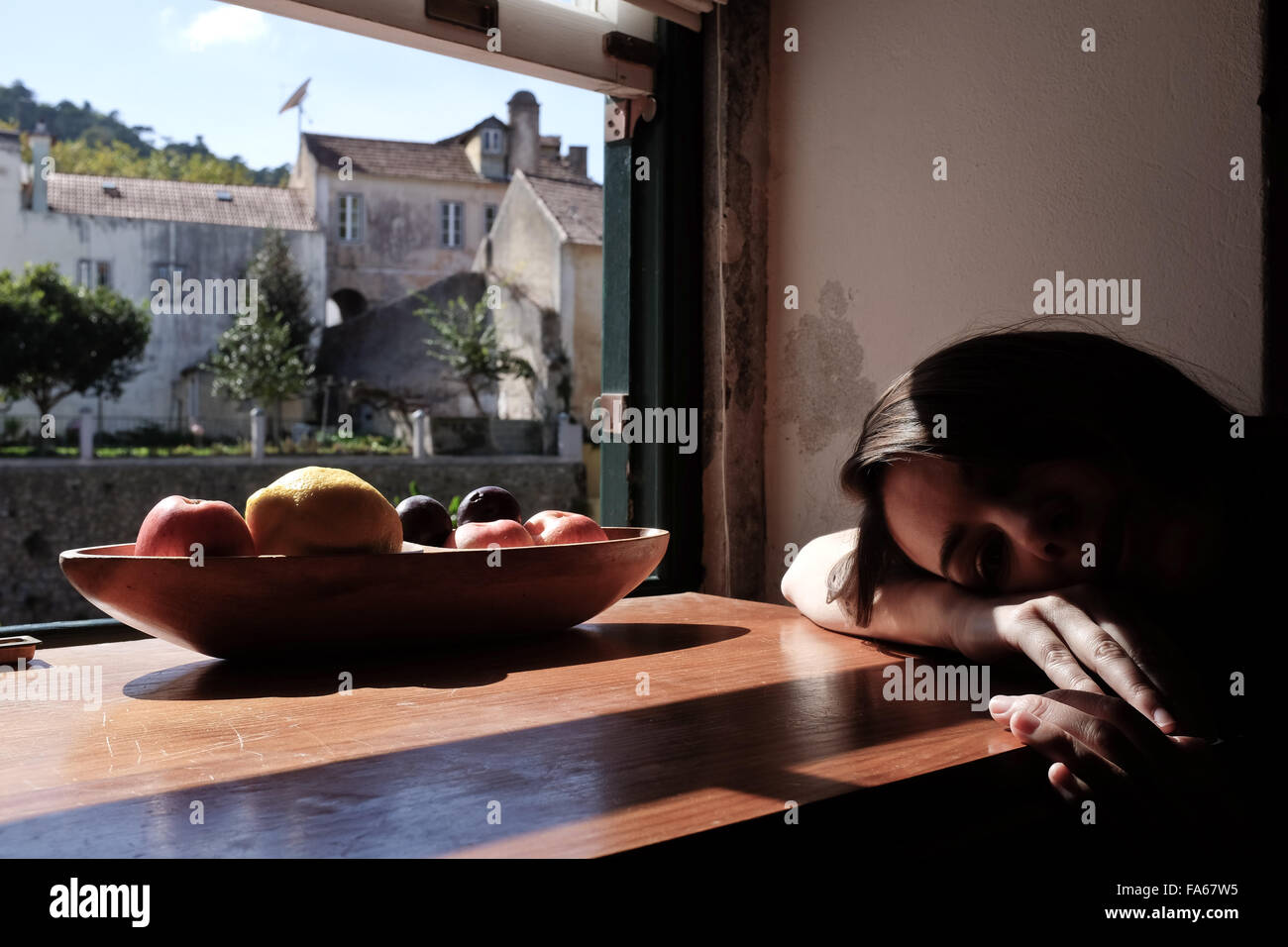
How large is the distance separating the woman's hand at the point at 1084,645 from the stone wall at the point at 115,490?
13964 millimetres

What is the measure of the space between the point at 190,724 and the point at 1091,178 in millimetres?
1422

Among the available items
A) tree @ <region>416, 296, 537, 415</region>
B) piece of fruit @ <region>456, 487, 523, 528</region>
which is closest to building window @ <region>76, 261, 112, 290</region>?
tree @ <region>416, 296, 537, 415</region>

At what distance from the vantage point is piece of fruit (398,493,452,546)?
123 cm

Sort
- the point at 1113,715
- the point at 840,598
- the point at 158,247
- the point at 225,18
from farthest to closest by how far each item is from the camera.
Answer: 1. the point at 225,18
2. the point at 158,247
3. the point at 840,598
4. the point at 1113,715

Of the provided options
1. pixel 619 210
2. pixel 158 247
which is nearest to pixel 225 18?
pixel 158 247

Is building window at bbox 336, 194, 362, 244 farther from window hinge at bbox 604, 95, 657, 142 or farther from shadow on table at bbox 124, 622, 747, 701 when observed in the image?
shadow on table at bbox 124, 622, 747, 701

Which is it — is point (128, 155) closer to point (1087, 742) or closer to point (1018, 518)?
point (1018, 518)

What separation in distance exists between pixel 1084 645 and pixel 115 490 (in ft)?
54.8

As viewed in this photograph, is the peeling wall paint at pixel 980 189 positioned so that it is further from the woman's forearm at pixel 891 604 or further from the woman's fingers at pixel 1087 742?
the woman's fingers at pixel 1087 742

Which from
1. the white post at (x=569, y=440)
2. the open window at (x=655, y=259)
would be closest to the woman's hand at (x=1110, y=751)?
the open window at (x=655, y=259)

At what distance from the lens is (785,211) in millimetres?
2064

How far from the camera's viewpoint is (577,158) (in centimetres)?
2564

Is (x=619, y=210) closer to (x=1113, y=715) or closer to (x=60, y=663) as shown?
(x=60, y=663)

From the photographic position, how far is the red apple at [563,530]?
4.07 ft
